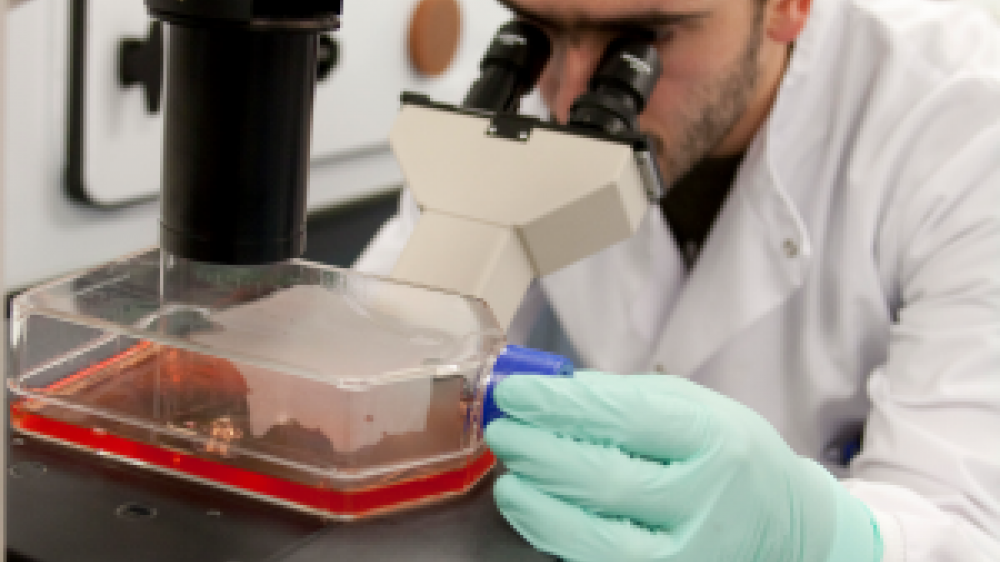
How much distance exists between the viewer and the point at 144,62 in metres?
1.62

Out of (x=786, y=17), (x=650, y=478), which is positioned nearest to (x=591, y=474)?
(x=650, y=478)

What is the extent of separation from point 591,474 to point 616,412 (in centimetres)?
6

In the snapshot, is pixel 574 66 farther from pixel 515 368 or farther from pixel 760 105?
pixel 515 368

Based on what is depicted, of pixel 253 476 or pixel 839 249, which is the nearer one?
pixel 253 476

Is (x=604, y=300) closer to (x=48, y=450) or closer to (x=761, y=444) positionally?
(x=761, y=444)

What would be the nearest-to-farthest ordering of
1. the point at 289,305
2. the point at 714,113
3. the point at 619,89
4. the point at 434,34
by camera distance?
the point at 289,305
the point at 619,89
the point at 714,113
the point at 434,34

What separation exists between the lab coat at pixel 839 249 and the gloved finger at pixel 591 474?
0.65 m

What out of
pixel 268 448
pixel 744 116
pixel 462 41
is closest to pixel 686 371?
pixel 744 116

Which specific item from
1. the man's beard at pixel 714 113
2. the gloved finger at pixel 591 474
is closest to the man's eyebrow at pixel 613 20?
the man's beard at pixel 714 113

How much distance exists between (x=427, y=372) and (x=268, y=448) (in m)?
0.15

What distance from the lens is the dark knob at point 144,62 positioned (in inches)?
62.8

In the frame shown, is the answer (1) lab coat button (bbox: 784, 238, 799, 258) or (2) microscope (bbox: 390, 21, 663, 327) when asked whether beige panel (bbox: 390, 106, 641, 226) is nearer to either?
(2) microscope (bbox: 390, 21, 663, 327)

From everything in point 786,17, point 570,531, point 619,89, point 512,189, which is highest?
point 786,17

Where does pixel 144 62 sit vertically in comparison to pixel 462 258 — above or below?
above
